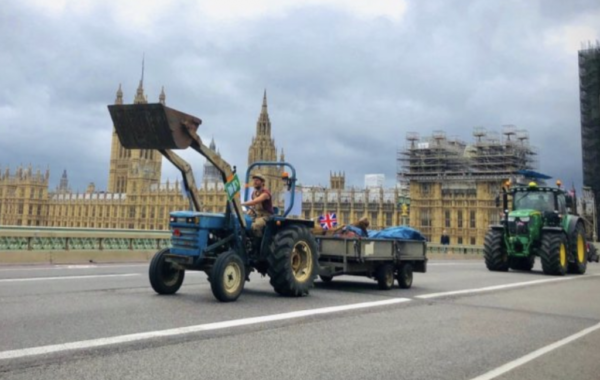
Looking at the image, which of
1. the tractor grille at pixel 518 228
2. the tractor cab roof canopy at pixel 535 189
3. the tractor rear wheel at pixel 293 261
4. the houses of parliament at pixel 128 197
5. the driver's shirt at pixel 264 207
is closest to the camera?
the tractor rear wheel at pixel 293 261

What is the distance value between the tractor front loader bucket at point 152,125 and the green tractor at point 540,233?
46.4ft

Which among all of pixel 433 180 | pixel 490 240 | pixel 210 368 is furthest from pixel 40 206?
pixel 210 368

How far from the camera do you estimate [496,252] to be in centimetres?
1938

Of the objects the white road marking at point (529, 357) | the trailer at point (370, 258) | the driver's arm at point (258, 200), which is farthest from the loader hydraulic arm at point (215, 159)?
the white road marking at point (529, 357)

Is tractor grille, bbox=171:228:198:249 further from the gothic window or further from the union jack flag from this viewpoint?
the gothic window

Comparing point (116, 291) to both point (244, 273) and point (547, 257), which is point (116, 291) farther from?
point (547, 257)

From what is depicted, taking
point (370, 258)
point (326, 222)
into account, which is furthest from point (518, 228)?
point (370, 258)

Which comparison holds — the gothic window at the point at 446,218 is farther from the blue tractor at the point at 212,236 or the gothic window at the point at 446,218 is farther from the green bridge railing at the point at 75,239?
the blue tractor at the point at 212,236

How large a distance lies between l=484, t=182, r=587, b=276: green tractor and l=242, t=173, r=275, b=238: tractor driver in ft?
40.7

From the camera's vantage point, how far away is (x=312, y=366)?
16.0 feet

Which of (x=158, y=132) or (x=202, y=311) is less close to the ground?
(x=158, y=132)

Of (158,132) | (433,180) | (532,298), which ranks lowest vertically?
(532,298)

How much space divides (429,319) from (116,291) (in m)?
5.26

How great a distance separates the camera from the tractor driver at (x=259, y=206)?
8.85 meters
